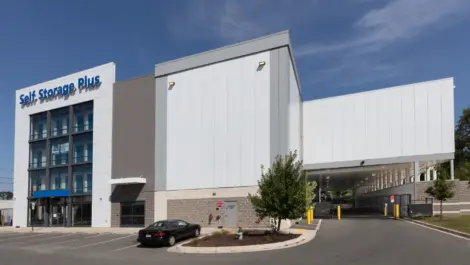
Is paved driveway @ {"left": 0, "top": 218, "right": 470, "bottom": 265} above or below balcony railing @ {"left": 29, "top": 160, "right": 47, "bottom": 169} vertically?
below

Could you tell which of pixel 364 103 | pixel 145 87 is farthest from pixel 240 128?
pixel 364 103

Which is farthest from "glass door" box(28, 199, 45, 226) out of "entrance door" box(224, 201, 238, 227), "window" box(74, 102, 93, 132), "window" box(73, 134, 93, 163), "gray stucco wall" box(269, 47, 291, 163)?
"gray stucco wall" box(269, 47, 291, 163)

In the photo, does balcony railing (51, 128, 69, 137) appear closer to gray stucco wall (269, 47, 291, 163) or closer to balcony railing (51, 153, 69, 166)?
balcony railing (51, 153, 69, 166)

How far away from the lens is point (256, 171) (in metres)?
32.9

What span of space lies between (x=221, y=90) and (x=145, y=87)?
7912 millimetres

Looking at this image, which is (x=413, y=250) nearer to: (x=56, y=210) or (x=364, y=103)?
(x=364, y=103)

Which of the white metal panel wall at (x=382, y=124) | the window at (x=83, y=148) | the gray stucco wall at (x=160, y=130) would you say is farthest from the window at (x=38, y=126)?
the white metal panel wall at (x=382, y=124)

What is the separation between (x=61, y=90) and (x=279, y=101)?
24105 millimetres

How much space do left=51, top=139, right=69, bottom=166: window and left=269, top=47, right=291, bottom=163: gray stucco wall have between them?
2275 centimetres

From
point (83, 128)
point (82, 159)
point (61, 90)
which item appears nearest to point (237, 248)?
point (82, 159)

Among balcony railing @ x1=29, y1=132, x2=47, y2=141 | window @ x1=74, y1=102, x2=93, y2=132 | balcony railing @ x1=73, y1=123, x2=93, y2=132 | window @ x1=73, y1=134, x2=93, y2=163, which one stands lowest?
window @ x1=73, y1=134, x2=93, y2=163

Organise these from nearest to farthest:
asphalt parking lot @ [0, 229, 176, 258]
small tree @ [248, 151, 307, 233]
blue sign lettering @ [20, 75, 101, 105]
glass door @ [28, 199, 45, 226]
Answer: asphalt parking lot @ [0, 229, 176, 258]
small tree @ [248, 151, 307, 233]
blue sign lettering @ [20, 75, 101, 105]
glass door @ [28, 199, 45, 226]

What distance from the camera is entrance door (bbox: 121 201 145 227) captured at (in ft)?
125

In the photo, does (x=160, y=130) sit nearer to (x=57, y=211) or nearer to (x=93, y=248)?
(x=93, y=248)
